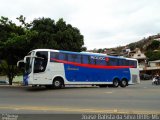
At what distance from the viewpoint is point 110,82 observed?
32281 mm

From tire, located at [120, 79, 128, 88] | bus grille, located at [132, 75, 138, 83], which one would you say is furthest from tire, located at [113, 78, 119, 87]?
bus grille, located at [132, 75, 138, 83]

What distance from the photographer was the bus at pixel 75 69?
2692cm

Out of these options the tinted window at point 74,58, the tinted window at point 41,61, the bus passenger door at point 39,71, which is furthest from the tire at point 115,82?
the tinted window at point 41,61

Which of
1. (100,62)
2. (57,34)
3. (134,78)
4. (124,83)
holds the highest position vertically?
(57,34)

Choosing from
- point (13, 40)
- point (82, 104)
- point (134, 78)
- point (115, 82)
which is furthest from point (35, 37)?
point (82, 104)

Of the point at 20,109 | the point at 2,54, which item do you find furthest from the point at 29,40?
the point at 20,109

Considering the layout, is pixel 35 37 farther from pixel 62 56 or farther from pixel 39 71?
pixel 39 71

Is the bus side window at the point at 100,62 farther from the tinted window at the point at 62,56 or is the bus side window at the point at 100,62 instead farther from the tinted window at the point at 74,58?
the tinted window at the point at 62,56

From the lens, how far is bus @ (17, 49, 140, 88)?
26922 millimetres

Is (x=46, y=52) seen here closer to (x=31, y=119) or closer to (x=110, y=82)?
(x=110, y=82)

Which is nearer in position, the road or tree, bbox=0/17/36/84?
the road

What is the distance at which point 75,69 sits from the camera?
1149 inches

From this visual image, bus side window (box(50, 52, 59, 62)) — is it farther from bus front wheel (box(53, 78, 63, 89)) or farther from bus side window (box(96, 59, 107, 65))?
bus side window (box(96, 59, 107, 65))

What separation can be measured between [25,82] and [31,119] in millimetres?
15916
